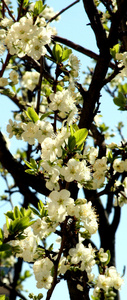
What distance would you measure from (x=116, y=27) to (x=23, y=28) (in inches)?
27.8

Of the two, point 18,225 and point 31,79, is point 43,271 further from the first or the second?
point 31,79

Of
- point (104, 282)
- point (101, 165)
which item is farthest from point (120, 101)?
point (104, 282)

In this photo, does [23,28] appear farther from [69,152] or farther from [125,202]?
[125,202]

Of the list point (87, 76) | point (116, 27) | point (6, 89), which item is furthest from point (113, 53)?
point (87, 76)

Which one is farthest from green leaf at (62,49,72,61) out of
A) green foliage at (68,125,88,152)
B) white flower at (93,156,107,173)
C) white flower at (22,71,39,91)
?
white flower at (22,71,39,91)

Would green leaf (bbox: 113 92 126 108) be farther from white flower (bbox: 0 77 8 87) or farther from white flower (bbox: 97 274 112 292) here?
white flower (bbox: 97 274 112 292)

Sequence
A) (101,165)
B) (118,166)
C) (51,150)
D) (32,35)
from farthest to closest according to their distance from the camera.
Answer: (118,166) → (101,165) → (32,35) → (51,150)

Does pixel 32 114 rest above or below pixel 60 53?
below

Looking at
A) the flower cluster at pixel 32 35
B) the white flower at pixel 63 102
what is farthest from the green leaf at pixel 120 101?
the white flower at pixel 63 102

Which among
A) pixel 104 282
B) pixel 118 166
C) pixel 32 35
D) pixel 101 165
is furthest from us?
pixel 118 166

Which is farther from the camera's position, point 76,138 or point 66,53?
point 66,53

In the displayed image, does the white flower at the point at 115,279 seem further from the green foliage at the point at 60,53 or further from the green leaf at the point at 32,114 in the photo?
the green foliage at the point at 60,53

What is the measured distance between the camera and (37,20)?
177cm

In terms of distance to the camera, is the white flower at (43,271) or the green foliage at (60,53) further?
the green foliage at (60,53)
